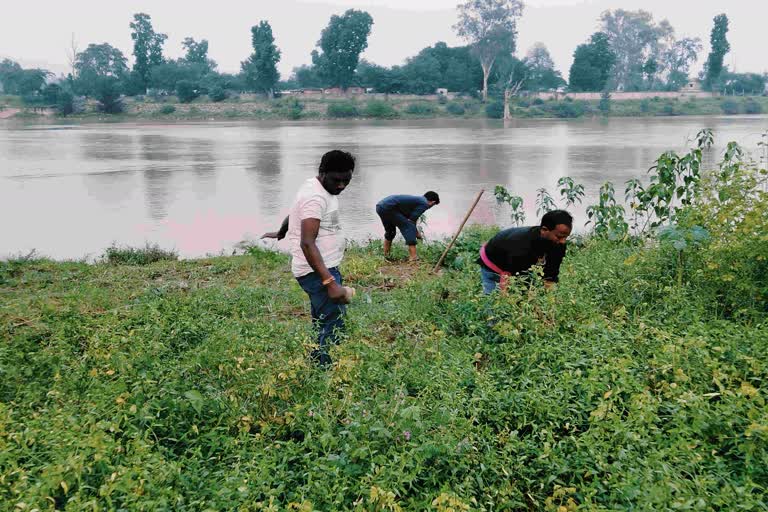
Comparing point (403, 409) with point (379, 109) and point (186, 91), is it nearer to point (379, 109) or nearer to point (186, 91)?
point (379, 109)

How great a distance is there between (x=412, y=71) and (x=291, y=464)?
2441 inches

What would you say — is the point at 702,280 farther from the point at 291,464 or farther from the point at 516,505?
the point at 291,464

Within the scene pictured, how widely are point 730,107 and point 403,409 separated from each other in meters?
66.3

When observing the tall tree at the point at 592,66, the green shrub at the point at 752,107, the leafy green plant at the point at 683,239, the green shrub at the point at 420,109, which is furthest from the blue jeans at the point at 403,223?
the tall tree at the point at 592,66

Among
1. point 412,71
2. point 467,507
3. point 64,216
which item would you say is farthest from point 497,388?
point 412,71

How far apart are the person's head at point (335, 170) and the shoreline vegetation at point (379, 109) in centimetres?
4907

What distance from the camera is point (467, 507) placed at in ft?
7.77

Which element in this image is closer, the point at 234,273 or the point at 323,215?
the point at 323,215

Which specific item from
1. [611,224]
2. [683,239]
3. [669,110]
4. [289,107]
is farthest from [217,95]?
[683,239]

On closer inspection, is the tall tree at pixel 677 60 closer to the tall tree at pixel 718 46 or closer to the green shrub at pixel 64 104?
Answer: the tall tree at pixel 718 46

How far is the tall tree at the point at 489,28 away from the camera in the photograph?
59656mm

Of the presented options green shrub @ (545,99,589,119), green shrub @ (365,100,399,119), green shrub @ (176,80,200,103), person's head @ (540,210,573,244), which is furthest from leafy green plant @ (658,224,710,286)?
green shrub @ (176,80,200,103)

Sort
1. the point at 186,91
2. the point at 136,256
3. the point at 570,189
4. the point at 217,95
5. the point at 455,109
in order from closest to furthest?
the point at 136,256 < the point at 570,189 < the point at 455,109 < the point at 217,95 < the point at 186,91

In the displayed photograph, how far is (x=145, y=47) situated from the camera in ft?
218
